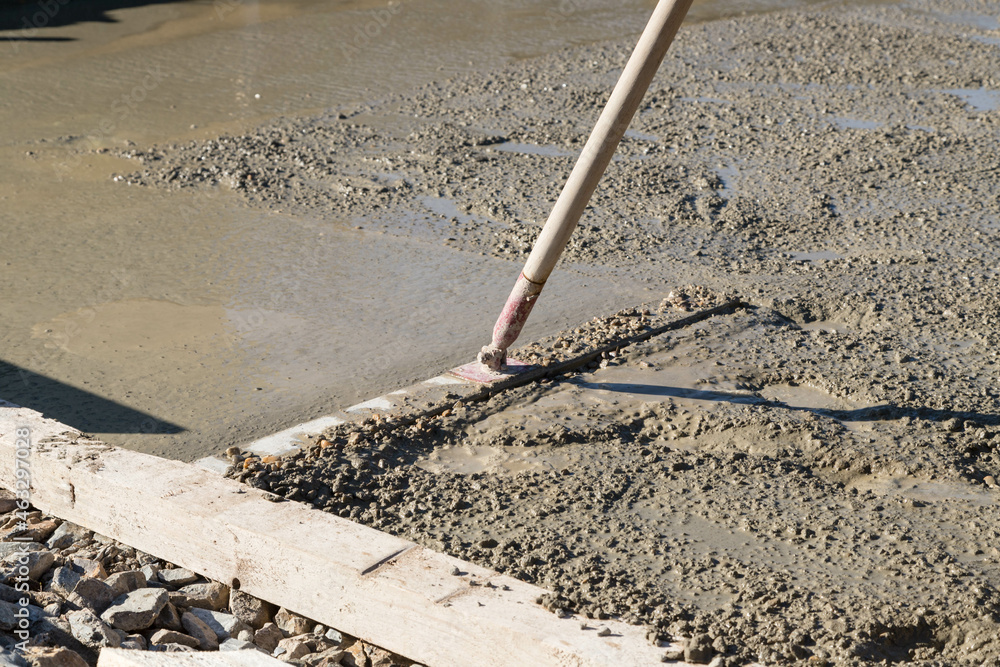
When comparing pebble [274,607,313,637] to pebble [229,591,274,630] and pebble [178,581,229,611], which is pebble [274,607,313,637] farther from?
pebble [178,581,229,611]

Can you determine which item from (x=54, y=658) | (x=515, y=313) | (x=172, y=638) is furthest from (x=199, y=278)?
(x=54, y=658)

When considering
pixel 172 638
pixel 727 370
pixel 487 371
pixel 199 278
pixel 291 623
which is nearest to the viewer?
pixel 172 638

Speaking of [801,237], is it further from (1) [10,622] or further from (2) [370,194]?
(1) [10,622]

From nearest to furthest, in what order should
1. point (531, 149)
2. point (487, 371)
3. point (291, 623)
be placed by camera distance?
1. point (291, 623)
2. point (487, 371)
3. point (531, 149)

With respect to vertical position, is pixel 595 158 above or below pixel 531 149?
above

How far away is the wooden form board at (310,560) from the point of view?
8.77 ft

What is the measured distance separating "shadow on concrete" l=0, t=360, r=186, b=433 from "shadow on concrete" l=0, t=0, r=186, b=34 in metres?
7.64

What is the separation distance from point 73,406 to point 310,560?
5.77ft

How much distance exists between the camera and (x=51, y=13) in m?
11.7

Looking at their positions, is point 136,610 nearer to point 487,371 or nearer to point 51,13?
point 487,371

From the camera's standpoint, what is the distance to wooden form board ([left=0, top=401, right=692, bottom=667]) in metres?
2.67

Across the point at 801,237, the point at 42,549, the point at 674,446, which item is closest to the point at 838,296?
the point at 801,237

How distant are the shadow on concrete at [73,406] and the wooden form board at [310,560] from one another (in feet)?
1.34

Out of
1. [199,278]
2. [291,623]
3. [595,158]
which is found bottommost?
[291,623]
